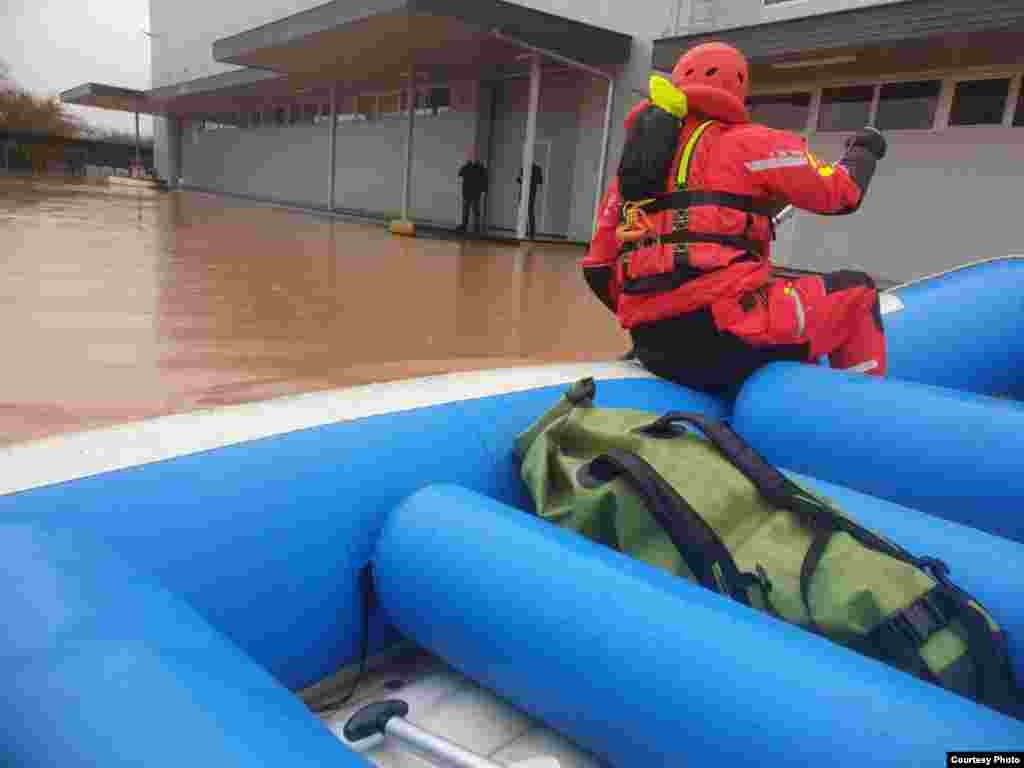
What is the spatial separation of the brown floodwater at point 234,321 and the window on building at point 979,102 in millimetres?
4441

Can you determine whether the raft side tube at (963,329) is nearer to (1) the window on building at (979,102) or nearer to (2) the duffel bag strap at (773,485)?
(2) the duffel bag strap at (773,485)

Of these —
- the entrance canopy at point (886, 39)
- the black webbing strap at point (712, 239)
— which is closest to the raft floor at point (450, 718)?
the black webbing strap at point (712, 239)

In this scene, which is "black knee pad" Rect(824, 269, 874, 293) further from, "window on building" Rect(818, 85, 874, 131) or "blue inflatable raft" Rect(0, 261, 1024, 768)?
"window on building" Rect(818, 85, 874, 131)

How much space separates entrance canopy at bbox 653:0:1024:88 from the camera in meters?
6.45

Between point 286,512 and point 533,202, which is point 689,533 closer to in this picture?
point 286,512

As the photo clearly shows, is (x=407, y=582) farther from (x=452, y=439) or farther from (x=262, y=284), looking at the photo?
(x=262, y=284)

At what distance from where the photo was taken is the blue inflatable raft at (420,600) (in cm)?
70

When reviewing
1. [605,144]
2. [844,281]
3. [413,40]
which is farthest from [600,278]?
[413,40]

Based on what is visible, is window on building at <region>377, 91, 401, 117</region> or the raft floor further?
window on building at <region>377, 91, 401, 117</region>

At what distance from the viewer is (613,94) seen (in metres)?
11.7

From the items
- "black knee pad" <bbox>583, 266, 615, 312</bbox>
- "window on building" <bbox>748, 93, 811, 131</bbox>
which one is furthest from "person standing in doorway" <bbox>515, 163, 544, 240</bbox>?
"black knee pad" <bbox>583, 266, 615, 312</bbox>

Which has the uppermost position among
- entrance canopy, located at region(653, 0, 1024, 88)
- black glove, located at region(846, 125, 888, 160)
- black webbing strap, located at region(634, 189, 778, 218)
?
entrance canopy, located at region(653, 0, 1024, 88)

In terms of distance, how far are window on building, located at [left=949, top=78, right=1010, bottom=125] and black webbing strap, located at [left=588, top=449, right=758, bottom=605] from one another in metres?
8.51

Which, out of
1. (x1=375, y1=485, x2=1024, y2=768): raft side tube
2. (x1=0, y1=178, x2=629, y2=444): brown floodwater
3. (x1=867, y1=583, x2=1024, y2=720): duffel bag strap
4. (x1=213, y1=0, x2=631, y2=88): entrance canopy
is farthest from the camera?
(x1=213, y1=0, x2=631, y2=88): entrance canopy
